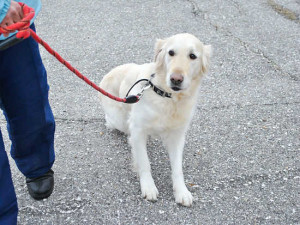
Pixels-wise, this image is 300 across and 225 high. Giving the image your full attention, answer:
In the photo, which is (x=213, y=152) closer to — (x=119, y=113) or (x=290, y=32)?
(x=119, y=113)

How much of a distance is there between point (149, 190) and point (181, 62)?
91cm

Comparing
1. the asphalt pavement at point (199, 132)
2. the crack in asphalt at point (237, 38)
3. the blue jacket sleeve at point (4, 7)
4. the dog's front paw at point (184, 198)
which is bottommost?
the crack in asphalt at point (237, 38)

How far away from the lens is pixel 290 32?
551cm

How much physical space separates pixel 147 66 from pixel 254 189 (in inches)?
46.9

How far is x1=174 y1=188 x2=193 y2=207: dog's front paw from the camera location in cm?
255

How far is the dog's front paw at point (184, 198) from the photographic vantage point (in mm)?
2549

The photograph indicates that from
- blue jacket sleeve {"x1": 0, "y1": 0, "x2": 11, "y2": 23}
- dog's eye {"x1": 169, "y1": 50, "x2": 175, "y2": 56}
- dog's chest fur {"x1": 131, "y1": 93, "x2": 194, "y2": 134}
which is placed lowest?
dog's chest fur {"x1": 131, "y1": 93, "x2": 194, "y2": 134}

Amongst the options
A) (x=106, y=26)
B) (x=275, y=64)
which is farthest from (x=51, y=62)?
(x=275, y=64)

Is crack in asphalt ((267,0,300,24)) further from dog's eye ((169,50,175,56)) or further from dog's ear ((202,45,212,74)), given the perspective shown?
dog's eye ((169,50,175,56))

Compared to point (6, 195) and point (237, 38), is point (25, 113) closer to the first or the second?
point (6, 195)

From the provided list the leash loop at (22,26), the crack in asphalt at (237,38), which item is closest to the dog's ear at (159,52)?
the leash loop at (22,26)

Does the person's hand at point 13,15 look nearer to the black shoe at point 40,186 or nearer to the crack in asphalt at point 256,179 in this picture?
the black shoe at point 40,186

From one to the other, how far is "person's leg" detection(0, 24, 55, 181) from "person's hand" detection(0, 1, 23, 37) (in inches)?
10.3

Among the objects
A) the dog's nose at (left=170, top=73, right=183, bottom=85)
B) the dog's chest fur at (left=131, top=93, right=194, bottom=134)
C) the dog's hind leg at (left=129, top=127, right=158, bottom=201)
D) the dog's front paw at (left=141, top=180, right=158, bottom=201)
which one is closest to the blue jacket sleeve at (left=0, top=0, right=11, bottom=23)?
the dog's nose at (left=170, top=73, right=183, bottom=85)
